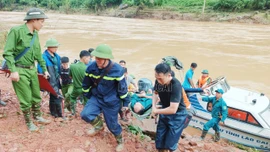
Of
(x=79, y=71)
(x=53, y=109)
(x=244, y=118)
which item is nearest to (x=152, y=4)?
(x=244, y=118)

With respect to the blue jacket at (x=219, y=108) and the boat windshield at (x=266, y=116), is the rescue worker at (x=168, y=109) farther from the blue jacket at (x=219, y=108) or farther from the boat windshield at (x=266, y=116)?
the boat windshield at (x=266, y=116)

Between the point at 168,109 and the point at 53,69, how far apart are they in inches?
93.9

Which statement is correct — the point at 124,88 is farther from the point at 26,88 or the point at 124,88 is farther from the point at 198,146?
the point at 198,146

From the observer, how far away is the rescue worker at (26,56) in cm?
345

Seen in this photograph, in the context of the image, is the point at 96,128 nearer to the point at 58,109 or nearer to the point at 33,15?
the point at 58,109

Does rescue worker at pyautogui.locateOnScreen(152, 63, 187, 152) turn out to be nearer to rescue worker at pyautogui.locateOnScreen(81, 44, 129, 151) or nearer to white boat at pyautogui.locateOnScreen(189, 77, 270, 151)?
rescue worker at pyautogui.locateOnScreen(81, 44, 129, 151)

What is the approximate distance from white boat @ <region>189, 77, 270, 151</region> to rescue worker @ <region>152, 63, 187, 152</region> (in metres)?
3.31

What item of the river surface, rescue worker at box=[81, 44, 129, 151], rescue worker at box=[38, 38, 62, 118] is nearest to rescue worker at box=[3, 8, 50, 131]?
rescue worker at box=[38, 38, 62, 118]

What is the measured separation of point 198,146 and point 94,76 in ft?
8.03

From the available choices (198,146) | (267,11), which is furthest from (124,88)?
(267,11)

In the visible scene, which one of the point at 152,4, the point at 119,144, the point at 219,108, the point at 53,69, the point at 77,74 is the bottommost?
the point at 219,108

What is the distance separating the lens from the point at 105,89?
12.0 ft

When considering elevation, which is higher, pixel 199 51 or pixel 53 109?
pixel 53 109

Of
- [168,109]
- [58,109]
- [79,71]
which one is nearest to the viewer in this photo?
[168,109]
